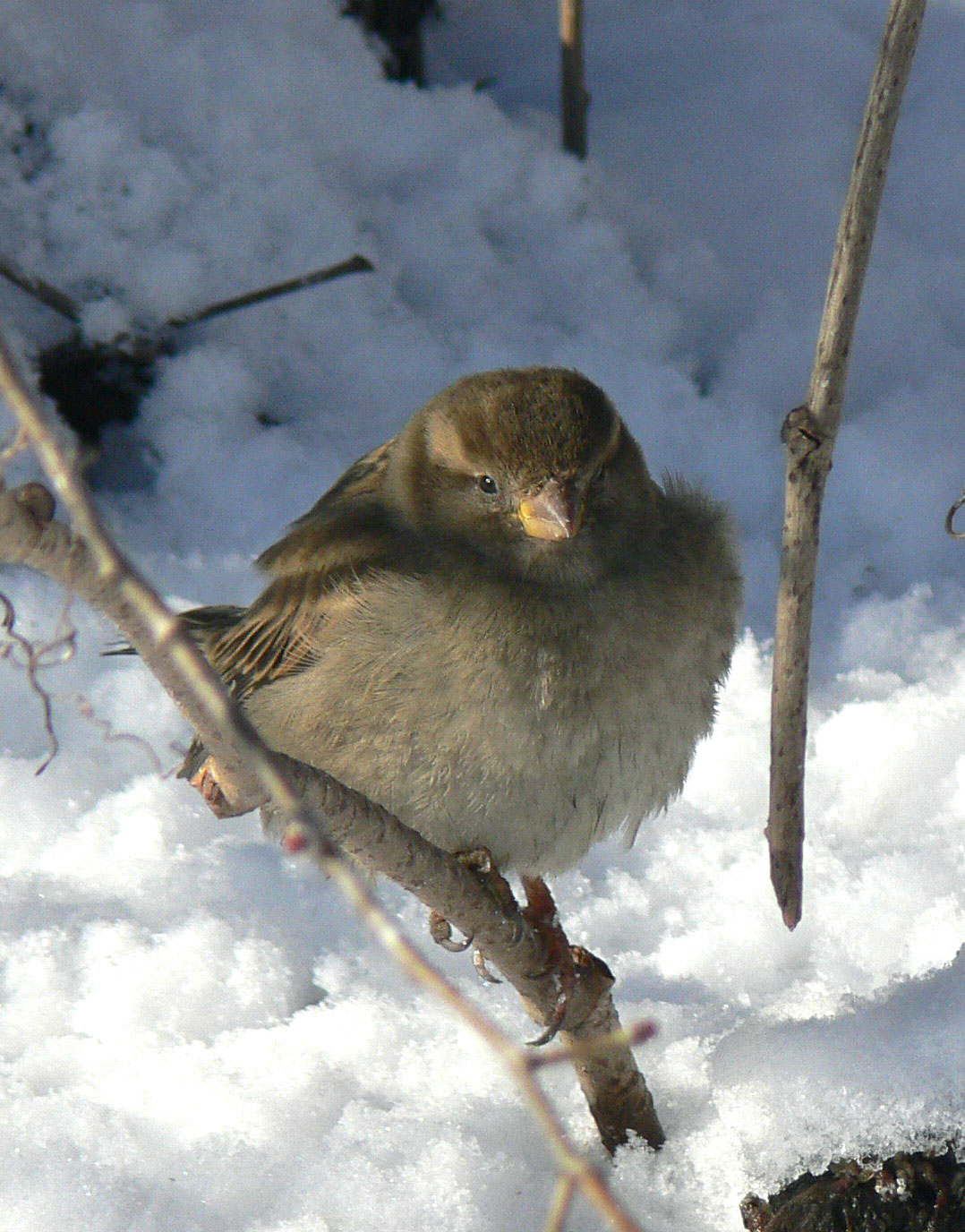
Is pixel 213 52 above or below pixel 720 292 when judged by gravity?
above

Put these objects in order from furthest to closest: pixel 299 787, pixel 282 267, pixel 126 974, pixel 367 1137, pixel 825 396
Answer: pixel 282 267, pixel 126 974, pixel 367 1137, pixel 825 396, pixel 299 787

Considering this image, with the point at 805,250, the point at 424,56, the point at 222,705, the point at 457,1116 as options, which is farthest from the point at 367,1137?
the point at 424,56

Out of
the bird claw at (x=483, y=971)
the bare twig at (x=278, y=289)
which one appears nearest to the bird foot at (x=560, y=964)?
the bird claw at (x=483, y=971)

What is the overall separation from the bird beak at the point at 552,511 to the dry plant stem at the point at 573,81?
2.50 meters

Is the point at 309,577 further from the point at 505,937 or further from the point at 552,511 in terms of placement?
the point at 505,937

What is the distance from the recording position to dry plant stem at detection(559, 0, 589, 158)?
4.23 meters

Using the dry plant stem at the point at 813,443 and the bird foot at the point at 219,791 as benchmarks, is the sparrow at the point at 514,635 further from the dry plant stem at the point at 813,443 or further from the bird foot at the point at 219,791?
the bird foot at the point at 219,791

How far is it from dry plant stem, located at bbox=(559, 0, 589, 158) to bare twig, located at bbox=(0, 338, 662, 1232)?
2.96m

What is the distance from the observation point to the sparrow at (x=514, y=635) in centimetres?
223

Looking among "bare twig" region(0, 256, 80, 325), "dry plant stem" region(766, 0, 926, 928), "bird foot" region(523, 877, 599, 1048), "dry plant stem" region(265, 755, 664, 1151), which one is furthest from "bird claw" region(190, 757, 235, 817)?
"bare twig" region(0, 256, 80, 325)

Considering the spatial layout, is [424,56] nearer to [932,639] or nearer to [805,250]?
[805,250]

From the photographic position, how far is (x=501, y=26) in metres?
5.00

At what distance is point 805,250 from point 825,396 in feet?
8.55

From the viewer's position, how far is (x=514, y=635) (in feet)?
7.34
